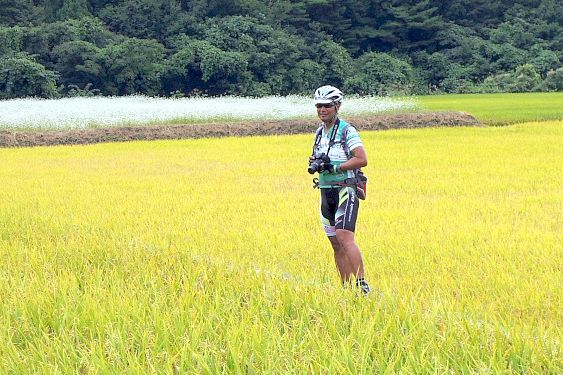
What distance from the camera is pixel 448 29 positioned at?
45.2 m

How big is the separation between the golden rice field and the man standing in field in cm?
32

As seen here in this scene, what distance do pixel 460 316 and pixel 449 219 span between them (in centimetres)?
414

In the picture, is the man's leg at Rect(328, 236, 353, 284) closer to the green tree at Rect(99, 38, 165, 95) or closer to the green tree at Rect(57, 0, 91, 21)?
the green tree at Rect(99, 38, 165, 95)

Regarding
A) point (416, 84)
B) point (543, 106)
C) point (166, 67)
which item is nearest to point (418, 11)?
point (416, 84)

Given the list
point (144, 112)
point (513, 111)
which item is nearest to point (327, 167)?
point (144, 112)

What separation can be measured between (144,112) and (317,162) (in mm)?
19206

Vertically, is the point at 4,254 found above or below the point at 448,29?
below

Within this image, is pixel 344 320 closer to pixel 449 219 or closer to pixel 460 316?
pixel 460 316

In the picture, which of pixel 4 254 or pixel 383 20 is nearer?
pixel 4 254

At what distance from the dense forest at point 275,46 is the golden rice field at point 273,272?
2358 centimetres

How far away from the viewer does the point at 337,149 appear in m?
4.79

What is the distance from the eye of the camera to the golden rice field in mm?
2975

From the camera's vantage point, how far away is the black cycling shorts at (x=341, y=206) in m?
4.76

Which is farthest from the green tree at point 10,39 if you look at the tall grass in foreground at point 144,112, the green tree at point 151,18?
the tall grass in foreground at point 144,112
